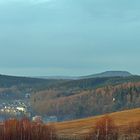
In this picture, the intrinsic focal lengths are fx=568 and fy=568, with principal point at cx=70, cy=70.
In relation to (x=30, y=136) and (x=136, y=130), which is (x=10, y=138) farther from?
(x=136, y=130)

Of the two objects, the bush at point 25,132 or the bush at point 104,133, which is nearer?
the bush at point 104,133

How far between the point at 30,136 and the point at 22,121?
37.7 ft

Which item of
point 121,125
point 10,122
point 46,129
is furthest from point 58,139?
point 121,125

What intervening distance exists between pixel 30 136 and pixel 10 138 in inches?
223

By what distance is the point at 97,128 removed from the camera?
142625 mm

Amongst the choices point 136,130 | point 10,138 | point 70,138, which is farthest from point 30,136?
point 136,130

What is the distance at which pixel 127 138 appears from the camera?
136m

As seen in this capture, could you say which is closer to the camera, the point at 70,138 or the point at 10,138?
the point at 10,138

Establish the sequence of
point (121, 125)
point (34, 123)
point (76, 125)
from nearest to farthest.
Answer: point (34, 123), point (121, 125), point (76, 125)

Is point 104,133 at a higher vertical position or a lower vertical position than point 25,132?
lower

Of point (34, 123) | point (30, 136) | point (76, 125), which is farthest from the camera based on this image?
point (76, 125)

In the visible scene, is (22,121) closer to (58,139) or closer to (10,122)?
(10,122)

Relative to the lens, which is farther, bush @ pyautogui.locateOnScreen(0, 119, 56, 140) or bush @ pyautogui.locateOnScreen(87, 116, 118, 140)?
bush @ pyautogui.locateOnScreen(0, 119, 56, 140)

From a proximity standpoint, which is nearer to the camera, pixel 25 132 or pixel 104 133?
pixel 104 133
